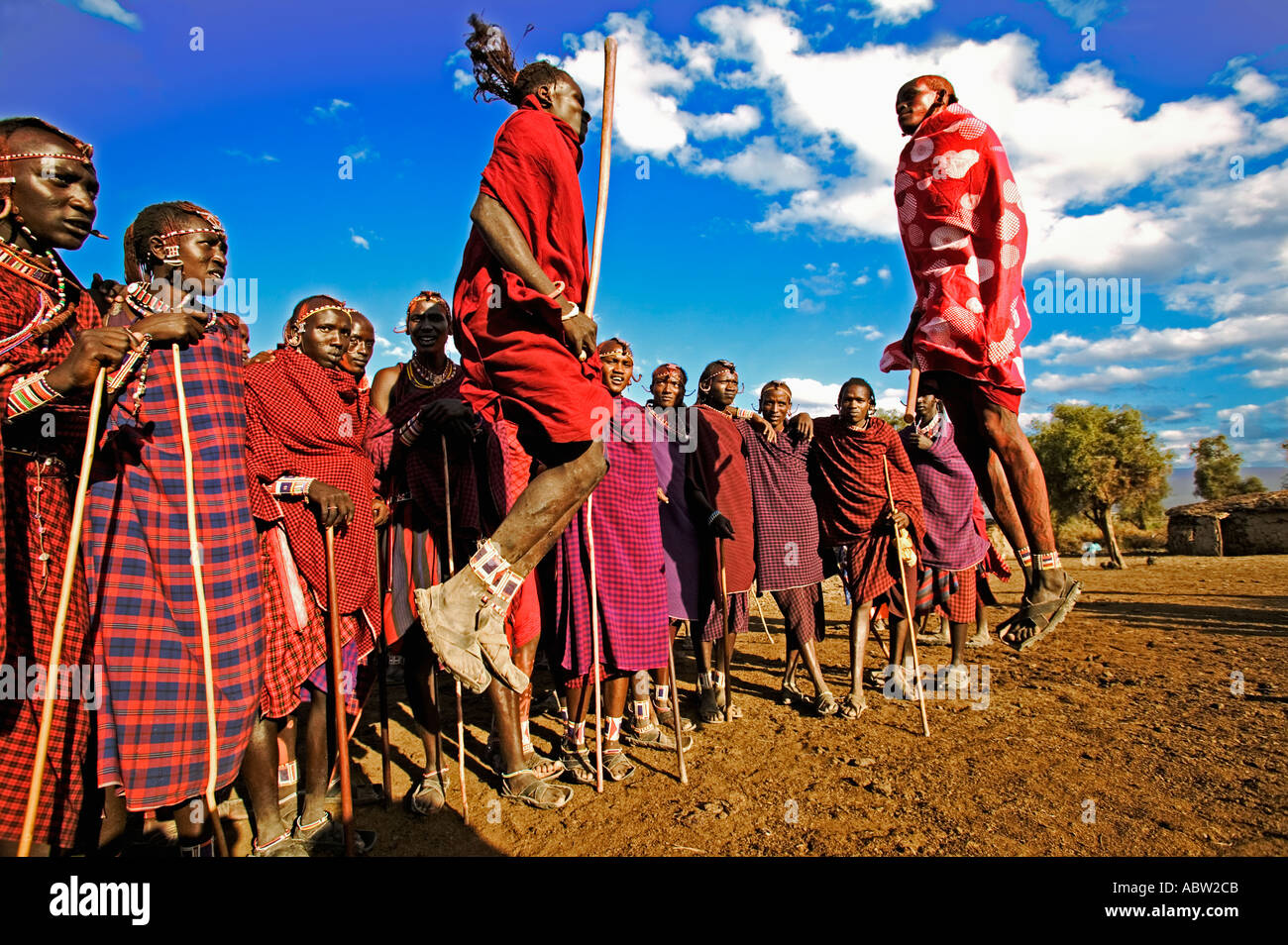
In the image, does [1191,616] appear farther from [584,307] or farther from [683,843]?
[584,307]

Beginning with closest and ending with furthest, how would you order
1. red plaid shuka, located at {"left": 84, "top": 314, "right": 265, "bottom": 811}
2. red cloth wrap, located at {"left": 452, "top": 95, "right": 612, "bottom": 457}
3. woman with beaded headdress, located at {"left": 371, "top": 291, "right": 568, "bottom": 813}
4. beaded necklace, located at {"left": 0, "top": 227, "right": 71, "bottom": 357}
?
beaded necklace, located at {"left": 0, "top": 227, "right": 71, "bottom": 357}, red plaid shuka, located at {"left": 84, "top": 314, "right": 265, "bottom": 811}, red cloth wrap, located at {"left": 452, "top": 95, "right": 612, "bottom": 457}, woman with beaded headdress, located at {"left": 371, "top": 291, "right": 568, "bottom": 813}

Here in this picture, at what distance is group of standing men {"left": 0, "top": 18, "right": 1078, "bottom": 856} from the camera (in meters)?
2.35

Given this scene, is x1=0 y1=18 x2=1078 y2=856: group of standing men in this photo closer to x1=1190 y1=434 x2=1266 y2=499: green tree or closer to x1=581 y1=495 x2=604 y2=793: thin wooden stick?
x1=581 y1=495 x2=604 y2=793: thin wooden stick

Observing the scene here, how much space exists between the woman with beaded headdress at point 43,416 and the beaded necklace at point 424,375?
2.07 metres

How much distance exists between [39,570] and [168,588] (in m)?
0.39

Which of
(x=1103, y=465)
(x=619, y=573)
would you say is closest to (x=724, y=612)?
(x=619, y=573)

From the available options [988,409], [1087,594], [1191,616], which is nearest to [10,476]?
[988,409]

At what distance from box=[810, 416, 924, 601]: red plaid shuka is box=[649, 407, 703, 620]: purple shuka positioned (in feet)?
4.45

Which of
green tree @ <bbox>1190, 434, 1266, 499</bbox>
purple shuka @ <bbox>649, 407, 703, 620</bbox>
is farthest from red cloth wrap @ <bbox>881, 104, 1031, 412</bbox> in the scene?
green tree @ <bbox>1190, 434, 1266, 499</bbox>

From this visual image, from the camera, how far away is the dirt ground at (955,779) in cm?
329

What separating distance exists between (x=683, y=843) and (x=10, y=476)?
3.15m

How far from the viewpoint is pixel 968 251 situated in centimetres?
319

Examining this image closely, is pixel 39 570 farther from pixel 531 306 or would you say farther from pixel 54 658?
pixel 531 306

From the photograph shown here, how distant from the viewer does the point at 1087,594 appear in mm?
12117
